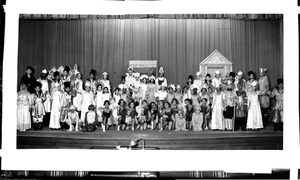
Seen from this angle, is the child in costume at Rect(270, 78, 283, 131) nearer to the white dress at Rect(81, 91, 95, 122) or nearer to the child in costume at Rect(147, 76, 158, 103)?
the child in costume at Rect(147, 76, 158, 103)

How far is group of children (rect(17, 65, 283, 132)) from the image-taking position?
6.69 m

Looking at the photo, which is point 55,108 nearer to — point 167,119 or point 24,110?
point 24,110

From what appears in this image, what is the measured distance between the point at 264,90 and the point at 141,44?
3.73 m

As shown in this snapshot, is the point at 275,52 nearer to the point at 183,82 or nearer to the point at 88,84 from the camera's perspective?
the point at 183,82

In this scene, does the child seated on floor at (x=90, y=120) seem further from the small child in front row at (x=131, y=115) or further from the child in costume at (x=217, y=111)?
the child in costume at (x=217, y=111)

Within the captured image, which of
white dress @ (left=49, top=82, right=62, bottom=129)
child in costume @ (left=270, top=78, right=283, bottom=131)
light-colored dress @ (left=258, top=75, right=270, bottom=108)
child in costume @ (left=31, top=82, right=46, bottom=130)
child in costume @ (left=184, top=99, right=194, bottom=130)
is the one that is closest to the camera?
child in costume @ (left=270, top=78, right=283, bottom=131)

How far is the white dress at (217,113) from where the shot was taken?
672 centimetres

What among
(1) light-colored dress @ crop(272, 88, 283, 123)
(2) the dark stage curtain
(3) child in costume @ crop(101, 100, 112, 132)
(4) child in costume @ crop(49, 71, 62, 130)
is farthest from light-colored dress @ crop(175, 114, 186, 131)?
(2) the dark stage curtain

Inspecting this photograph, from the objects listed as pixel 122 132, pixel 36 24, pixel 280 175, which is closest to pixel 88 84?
pixel 122 132

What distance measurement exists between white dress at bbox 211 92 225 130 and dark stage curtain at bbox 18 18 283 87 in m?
2.56

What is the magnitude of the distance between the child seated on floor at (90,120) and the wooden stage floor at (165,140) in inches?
9.1

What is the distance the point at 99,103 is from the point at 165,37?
3285mm

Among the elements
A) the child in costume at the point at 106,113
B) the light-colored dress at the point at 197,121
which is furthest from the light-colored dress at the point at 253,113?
the child in costume at the point at 106,113

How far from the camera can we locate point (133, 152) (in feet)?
12.6
